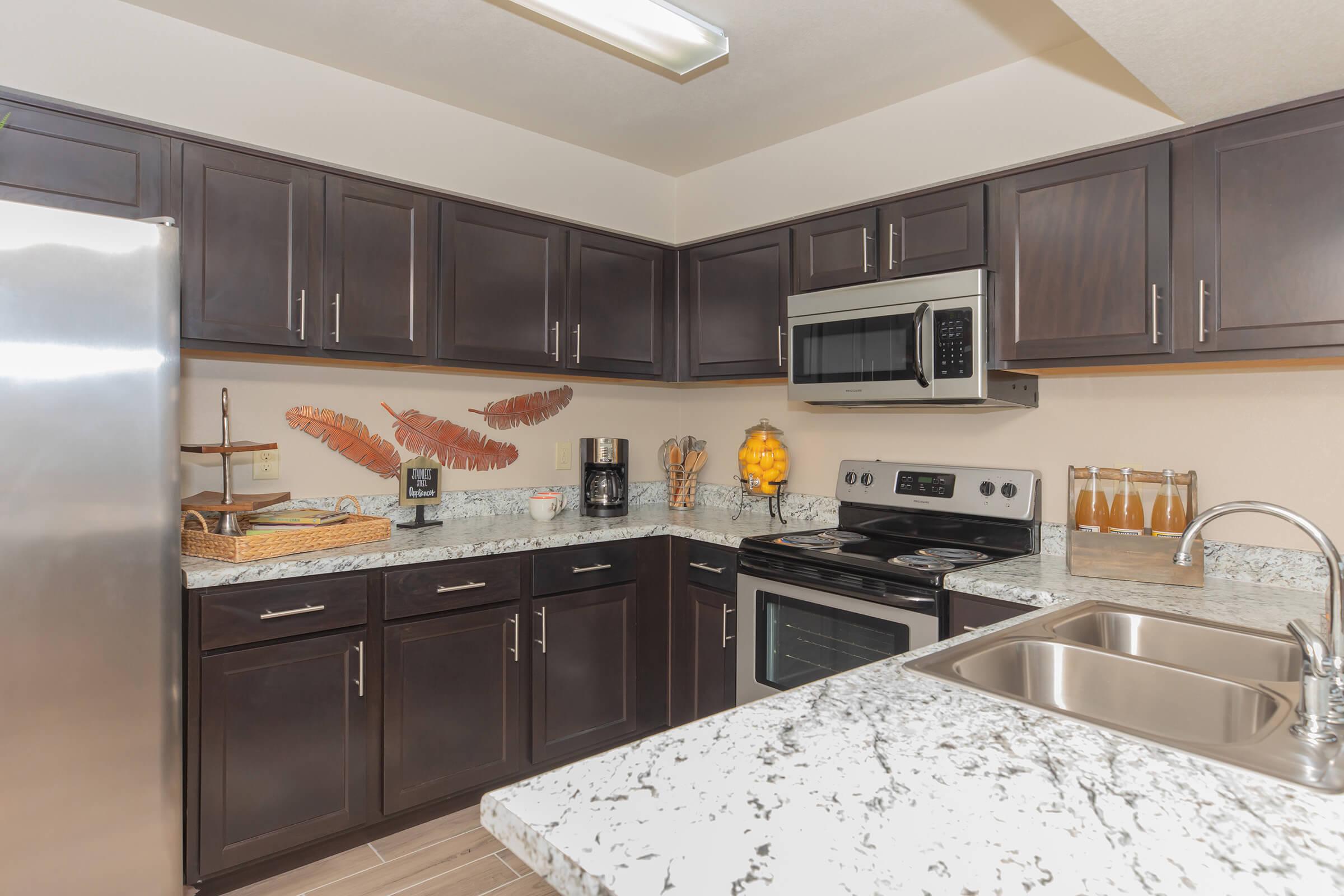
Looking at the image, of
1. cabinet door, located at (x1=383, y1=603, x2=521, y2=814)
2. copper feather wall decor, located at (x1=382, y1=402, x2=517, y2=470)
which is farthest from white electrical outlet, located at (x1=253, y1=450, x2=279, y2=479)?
cabinet door, located at (x1=383, y1=603, x2=521, y2=814)

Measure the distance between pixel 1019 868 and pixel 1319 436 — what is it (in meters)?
1.98

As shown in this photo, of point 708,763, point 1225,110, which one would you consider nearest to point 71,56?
point 708,763

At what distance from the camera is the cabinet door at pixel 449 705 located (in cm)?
230

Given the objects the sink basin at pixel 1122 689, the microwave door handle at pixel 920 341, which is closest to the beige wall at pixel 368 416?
the microwave door handle at pixel 920 341

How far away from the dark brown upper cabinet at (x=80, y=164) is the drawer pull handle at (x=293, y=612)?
1.15 metres

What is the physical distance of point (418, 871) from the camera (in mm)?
2189

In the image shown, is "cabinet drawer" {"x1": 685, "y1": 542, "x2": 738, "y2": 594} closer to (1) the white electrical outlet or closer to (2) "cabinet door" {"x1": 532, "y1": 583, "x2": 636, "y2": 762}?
(2) "cabinet door" {"x1": 532, "y1": 583, "x2": 636, "y2": 762}

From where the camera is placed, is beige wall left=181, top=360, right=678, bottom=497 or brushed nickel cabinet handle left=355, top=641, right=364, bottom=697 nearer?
brushed nickel cabinet handle left=355, top=641, right=364, bottom=697

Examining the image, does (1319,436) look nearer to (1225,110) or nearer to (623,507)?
(1225,110)

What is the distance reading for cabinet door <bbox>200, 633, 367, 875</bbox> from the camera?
→ 6.50 feet

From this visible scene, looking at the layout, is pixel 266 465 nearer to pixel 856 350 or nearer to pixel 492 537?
pixel 492 537

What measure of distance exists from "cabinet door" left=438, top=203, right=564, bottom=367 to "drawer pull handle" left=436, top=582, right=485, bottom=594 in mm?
815

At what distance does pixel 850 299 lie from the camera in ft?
A: 8.72

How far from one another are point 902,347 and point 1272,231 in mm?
983
